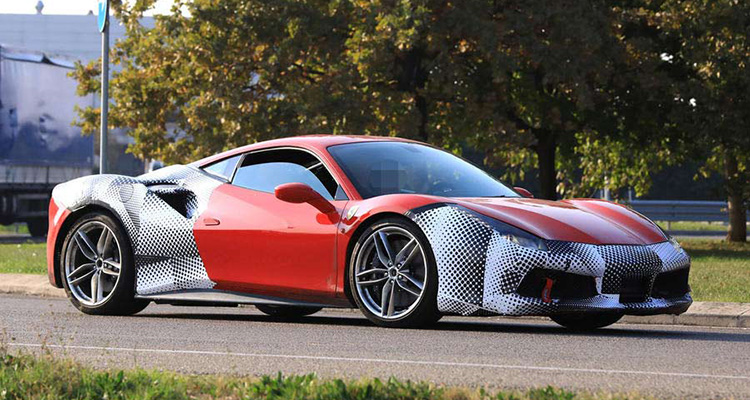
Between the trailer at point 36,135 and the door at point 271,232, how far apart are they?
67.6 feet

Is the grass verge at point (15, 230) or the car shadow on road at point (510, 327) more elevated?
the car shadow on road at point (510, 327)

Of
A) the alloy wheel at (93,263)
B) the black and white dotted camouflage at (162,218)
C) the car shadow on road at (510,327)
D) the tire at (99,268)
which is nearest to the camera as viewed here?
the car shadow on road at (510,327)

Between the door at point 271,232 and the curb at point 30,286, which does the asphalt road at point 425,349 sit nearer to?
the door at point 271,232

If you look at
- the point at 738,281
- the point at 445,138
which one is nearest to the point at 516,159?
the point at 445,138

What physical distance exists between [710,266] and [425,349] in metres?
11.9

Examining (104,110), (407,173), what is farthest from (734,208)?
(407,173)

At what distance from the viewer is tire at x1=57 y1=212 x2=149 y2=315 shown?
10.4 meters

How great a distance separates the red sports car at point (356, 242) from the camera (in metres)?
8.61

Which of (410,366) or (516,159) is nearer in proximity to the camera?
(410,366)

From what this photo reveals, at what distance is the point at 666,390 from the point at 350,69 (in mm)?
19230

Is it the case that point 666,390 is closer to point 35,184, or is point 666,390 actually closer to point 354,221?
point 354,221

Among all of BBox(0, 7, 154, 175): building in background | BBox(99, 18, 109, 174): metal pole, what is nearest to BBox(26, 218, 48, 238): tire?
BBox(99, 18, 109, 174): metal pole

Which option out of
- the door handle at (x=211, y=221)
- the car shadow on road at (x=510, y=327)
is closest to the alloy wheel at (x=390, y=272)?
the car shadow on road at (x=510, y=327)

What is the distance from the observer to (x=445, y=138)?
96.4 ft
